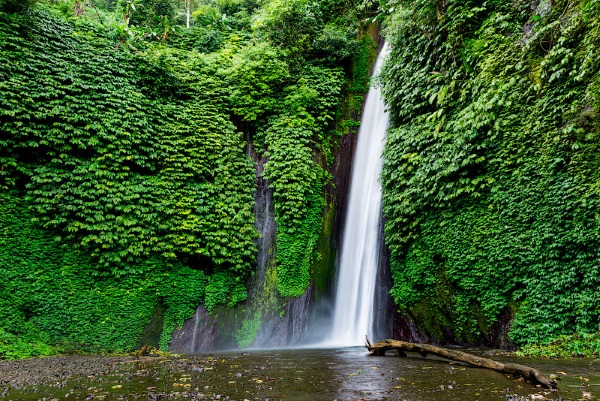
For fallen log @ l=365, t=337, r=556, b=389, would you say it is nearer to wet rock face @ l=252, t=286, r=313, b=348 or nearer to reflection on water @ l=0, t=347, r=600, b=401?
reflection on water @ l=0, t=347, r=600, b=401

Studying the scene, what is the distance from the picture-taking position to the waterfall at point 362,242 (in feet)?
38.4

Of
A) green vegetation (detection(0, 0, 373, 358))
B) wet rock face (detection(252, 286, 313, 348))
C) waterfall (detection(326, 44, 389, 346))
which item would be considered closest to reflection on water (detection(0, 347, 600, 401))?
green vegetation (detection(0, 0, 373, 358))

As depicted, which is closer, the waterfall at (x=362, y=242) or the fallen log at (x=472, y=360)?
the fallen log at (x=472, y=360)

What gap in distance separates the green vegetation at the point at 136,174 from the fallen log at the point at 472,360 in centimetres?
515

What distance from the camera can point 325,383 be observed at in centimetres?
500

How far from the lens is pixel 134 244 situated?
36.3 ft

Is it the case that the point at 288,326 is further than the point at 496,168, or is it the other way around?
the point at 288,326

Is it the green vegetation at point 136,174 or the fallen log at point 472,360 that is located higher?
the green vegetation at point 136,174

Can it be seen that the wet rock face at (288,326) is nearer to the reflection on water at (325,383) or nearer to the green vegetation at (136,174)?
the green vegetation at (136,174)

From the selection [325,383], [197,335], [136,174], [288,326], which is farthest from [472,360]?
[136,174]

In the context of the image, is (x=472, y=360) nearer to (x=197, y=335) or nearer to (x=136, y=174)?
(x=197, y=335)

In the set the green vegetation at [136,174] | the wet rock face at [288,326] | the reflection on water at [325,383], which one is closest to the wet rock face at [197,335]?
the green vegetation at [136,174]

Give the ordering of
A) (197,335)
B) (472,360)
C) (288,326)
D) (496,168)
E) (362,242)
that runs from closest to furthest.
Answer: (472,360)
(496,168)
(197,335)
(288,326)
(362,242)

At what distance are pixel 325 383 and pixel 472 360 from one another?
2500 mm
